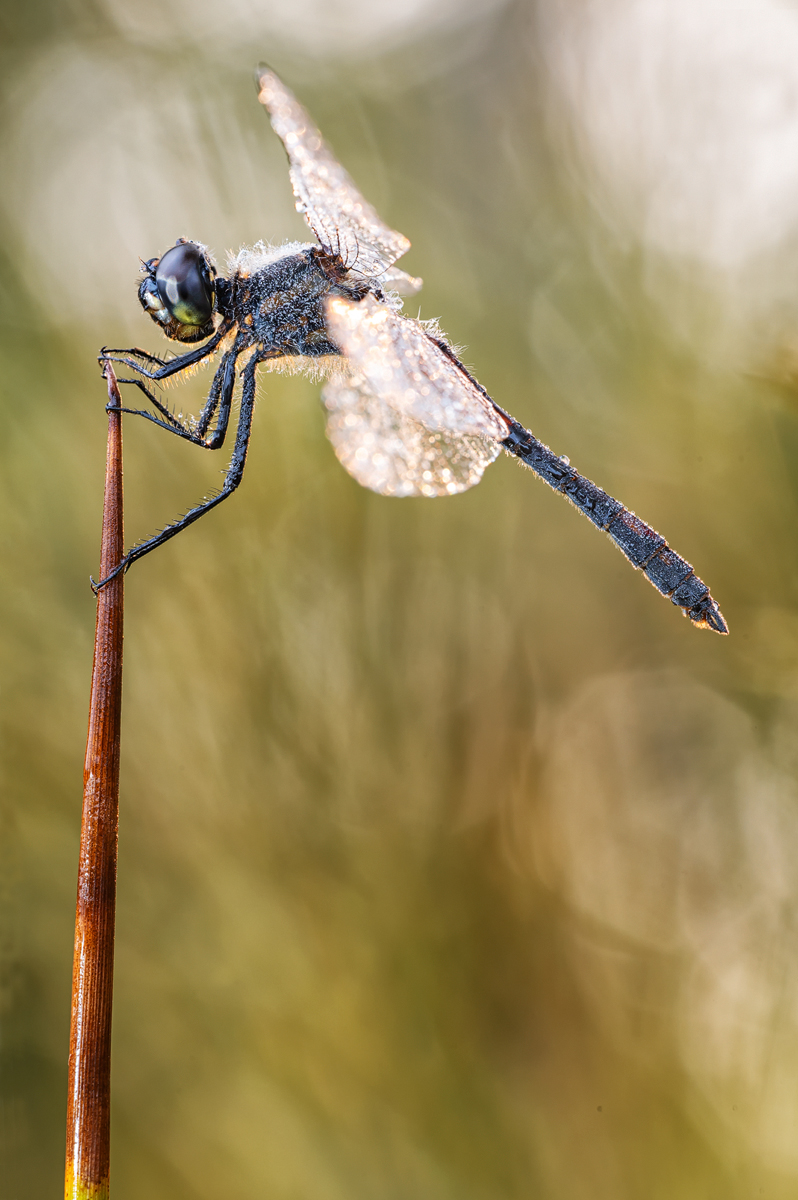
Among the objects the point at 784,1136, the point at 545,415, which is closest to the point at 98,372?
the point at 545,415

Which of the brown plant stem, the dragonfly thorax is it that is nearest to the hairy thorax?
the dragonfly thorax

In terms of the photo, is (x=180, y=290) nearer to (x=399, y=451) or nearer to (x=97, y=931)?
(x=399, y=451)

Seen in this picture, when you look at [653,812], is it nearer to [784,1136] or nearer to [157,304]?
[784,1136]

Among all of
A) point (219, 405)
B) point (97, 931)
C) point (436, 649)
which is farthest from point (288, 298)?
point (97, 931)

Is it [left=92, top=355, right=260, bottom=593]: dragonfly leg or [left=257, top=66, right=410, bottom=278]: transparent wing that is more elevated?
[left=257, top=66, right=410, bottom=278]: transparent wing

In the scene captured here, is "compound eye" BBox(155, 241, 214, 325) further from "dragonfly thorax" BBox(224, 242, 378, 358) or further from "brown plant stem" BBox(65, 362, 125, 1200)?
"brown plant stem" BBox(65, 362, 125, 1200)
